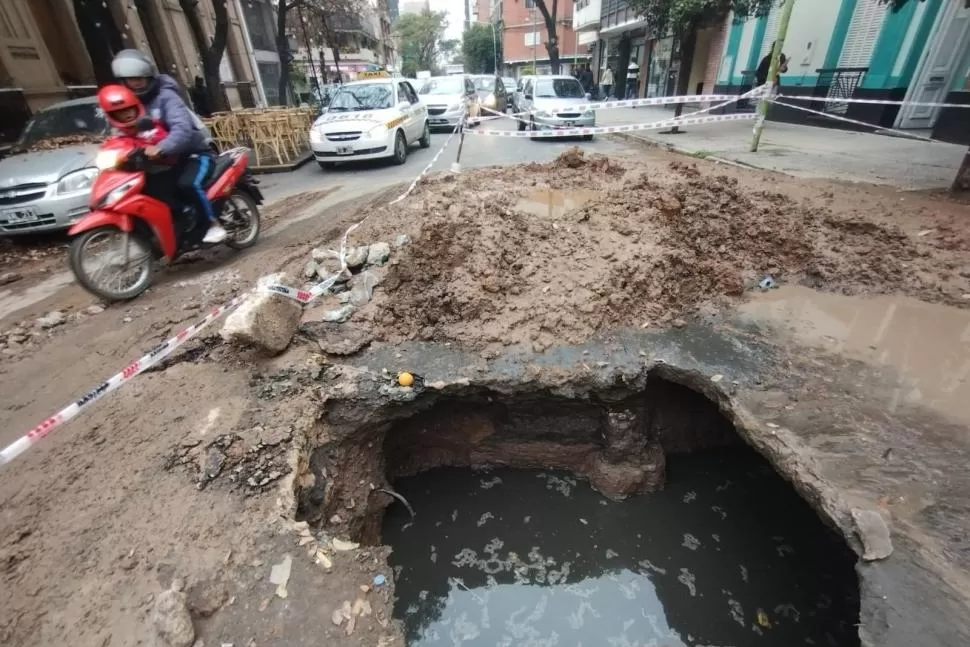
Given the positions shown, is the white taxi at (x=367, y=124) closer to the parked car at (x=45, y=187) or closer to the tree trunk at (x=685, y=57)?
the parked car at (x=45, y=187)

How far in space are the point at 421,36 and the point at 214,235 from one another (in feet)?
222

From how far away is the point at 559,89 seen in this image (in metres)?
13.4

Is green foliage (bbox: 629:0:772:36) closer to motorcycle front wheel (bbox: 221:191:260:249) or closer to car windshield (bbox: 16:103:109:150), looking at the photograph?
motorcycle front wheel (bbox: 221:191:260:249)

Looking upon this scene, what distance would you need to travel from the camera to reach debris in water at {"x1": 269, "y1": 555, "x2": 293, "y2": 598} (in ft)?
6.89

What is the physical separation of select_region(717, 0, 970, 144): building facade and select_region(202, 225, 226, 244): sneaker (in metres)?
10.6

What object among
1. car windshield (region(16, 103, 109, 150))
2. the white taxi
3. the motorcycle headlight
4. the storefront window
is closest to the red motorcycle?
the motorcycle headlight

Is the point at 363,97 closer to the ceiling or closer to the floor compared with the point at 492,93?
closer to the ceiling

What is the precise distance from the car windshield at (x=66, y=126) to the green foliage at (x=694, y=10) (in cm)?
1162

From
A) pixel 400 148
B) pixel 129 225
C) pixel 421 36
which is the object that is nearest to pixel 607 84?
pixel 400 148

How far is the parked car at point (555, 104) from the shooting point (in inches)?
484

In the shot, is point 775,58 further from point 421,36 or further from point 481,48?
point 421,36

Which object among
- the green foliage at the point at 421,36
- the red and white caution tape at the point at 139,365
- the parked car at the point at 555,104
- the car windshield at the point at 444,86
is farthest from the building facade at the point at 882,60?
the green foliage at the point at 421,36

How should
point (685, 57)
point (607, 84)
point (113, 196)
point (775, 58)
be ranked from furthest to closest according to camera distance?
point (607, 84)
point (685, 57)
point (775, 58)
point (113, 196)

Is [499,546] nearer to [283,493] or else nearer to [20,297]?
[283,493]
